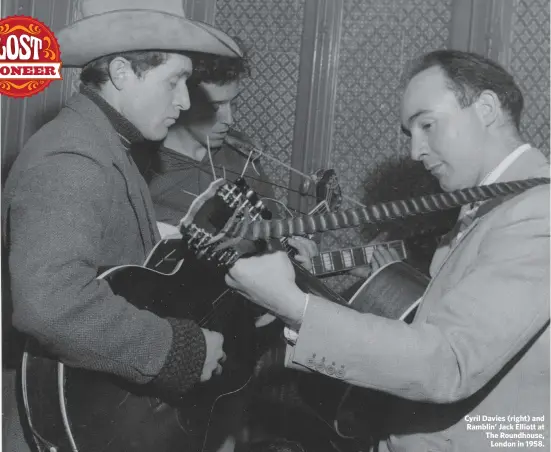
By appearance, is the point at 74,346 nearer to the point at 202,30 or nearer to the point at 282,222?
the point at 282,222

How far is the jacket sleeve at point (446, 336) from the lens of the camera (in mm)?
1284

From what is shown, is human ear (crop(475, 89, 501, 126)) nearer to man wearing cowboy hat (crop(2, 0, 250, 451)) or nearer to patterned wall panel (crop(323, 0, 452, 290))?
man wearing cowboy hat (crop(2, 0, 250, 451))

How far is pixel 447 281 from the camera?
5.13 ft

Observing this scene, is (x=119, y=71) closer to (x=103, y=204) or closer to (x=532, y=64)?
(x=103, y=204)

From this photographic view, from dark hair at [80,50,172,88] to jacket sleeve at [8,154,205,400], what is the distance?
442 mm

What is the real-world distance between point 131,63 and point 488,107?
1188 millimetres

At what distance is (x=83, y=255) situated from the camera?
5.10 feet

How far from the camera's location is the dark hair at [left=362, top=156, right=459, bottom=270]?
125 inches


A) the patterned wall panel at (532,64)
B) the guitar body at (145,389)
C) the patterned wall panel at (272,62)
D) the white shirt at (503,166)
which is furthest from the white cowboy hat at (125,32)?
the patterned wall panel at (532,64)

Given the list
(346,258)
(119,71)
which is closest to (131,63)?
(119,71)

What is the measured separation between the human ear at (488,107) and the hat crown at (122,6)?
1104 mm

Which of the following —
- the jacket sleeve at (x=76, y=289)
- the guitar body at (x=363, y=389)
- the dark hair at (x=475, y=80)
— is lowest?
the guitar body at (x=363, y=389)

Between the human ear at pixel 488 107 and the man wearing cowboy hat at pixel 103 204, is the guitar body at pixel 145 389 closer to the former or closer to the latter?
the man wearing cowboy hat at pixel 103 204

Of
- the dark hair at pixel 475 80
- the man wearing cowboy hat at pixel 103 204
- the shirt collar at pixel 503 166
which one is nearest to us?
the man wearing cowboy hat at pixel 103 204
